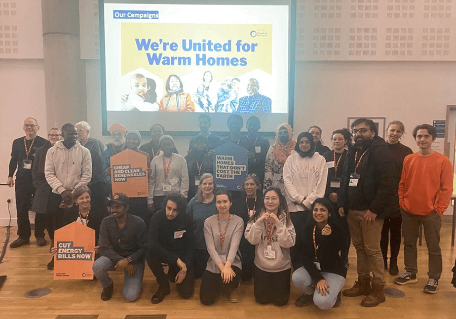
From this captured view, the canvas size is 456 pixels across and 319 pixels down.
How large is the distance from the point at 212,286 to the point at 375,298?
1537 mm

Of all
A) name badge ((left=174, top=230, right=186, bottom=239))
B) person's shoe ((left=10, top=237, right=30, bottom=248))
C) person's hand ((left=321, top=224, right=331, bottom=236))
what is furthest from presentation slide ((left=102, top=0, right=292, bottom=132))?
person's hand ((left=321, top=224, right=331, bottom=236))

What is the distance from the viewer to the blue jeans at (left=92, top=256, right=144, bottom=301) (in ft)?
10.6

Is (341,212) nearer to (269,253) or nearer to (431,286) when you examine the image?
(269,253)

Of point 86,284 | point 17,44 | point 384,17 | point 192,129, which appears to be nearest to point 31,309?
point 86,284

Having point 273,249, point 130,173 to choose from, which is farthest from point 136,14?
point 273,249

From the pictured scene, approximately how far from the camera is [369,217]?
3.08 metres

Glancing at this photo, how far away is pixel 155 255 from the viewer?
328 cm

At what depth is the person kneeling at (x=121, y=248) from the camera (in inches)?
129

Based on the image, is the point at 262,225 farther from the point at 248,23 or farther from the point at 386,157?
the point at 248,23

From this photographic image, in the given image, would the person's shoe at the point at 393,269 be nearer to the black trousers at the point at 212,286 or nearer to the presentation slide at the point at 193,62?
the black trousers at the point at 212,286

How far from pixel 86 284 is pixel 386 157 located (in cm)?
333

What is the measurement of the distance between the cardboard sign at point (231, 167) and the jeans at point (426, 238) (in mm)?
1763

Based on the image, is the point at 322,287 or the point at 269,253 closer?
the point at 322,287

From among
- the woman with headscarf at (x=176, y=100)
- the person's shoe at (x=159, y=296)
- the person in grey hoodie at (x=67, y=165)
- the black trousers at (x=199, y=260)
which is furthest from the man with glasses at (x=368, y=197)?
the woman with headscarf at (x=176, y=100)
